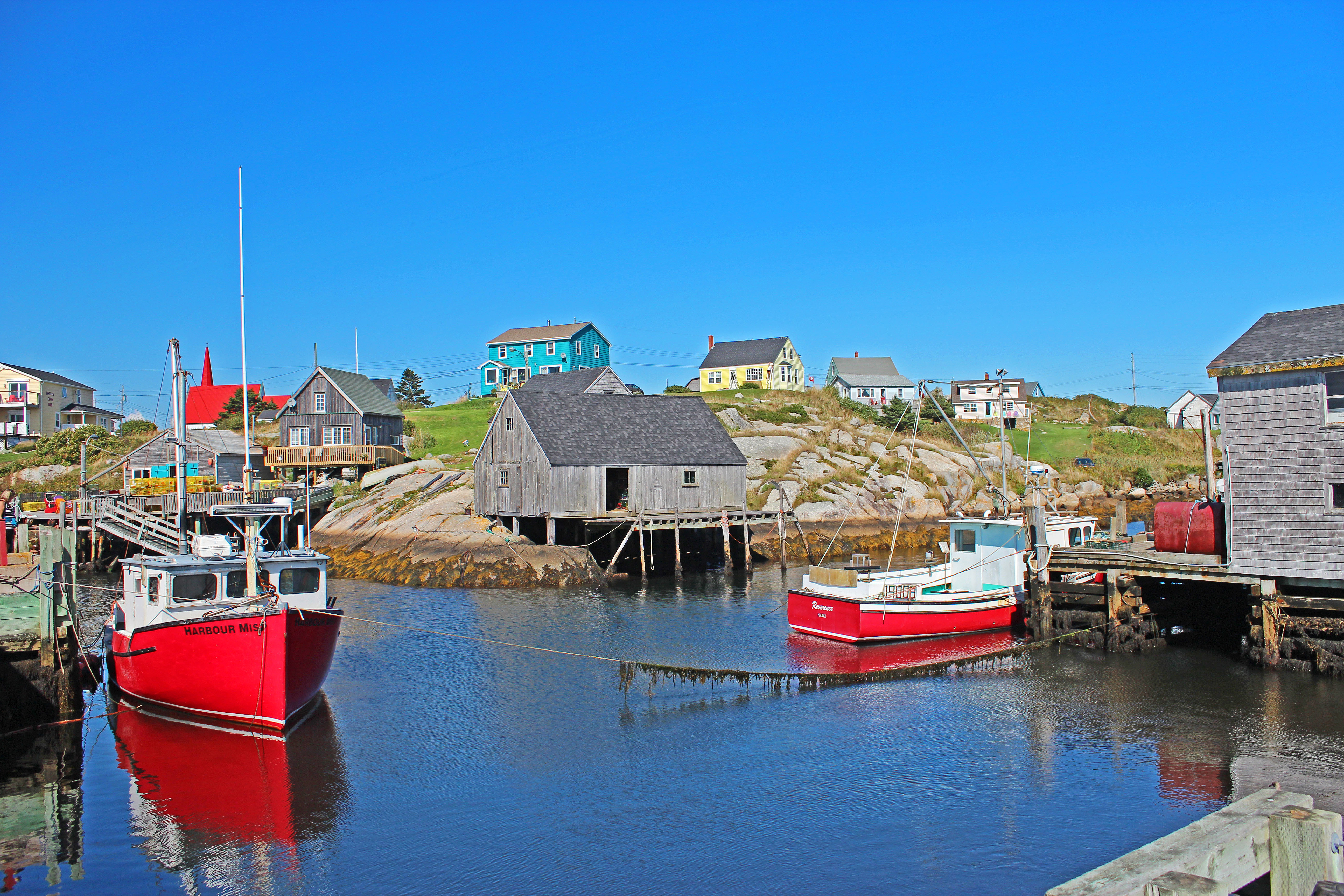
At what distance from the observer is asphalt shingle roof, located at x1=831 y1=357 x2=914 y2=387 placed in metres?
104

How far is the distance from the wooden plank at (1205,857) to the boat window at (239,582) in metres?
19.7

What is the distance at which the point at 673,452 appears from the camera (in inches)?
1984

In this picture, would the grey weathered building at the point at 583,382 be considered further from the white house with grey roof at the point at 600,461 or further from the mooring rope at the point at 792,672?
the mooring rope at the point at 792,672

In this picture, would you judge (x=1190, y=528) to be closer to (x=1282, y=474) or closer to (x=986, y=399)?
(x=1282, y=474)

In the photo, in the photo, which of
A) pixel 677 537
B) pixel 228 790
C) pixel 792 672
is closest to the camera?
pixel 228 790

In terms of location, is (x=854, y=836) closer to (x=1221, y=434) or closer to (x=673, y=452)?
(x=1221, y=434)

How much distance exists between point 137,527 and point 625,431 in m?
25.8

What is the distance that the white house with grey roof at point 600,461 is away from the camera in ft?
154

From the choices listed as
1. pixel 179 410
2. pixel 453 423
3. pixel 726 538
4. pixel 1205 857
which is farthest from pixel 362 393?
pixel 1205 857

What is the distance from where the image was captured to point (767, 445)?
6431 centimetres

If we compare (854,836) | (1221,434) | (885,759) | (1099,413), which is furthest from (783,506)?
(1099,413)

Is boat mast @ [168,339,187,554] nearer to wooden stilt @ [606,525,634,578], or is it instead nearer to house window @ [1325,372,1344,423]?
wooden stilt @ [606,525,634,578]


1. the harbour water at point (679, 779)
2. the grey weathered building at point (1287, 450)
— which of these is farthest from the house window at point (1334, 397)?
the harbour water at point (679, 779)

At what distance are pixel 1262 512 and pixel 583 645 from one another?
19.8 metres
